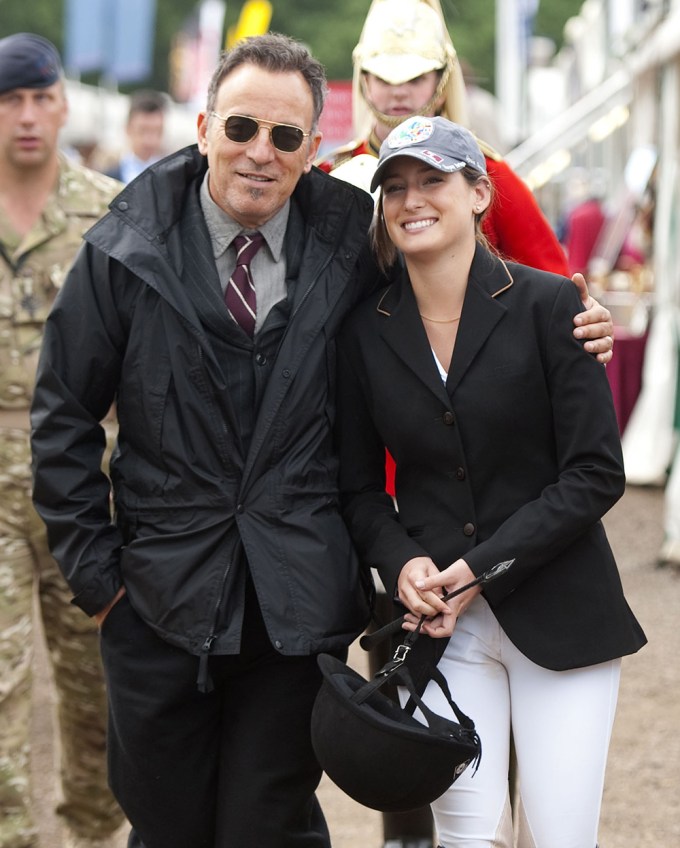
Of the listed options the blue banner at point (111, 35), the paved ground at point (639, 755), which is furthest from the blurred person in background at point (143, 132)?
the blue banner at point (111, 35)

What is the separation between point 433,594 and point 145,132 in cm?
765

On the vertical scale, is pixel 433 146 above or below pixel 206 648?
above

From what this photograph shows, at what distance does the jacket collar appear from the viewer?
3166 mm

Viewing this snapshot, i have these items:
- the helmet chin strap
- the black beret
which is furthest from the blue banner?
the helmet chin strap

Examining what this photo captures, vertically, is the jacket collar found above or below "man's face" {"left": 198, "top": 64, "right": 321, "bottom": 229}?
below

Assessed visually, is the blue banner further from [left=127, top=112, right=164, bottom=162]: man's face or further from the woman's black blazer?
the woman's black blazer

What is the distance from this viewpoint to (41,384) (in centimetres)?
341

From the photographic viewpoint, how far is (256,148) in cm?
322

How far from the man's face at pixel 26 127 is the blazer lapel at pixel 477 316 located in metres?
1.72

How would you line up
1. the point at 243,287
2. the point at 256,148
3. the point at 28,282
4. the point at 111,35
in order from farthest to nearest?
1. the point at 111,35
2. the point at 28,282
3. the point at 243,287
4. the point at 256,148

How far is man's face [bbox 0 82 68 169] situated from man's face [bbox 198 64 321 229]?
1167mm

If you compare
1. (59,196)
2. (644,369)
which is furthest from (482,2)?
(59,196)

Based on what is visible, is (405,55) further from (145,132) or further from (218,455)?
(145,132)

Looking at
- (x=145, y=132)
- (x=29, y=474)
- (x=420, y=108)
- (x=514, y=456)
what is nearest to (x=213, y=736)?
(x=514, y=456)
